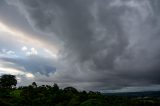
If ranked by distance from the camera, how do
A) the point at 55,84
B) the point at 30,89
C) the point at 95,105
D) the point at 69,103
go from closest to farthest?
the point at 95,105
the point at 69,103
the point at 30,89
the point at 55,84

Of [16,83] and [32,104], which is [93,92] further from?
[16,83]

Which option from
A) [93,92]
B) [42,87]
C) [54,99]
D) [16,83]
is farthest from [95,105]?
[16,83]

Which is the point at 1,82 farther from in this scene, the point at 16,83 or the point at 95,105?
the point at 95,105

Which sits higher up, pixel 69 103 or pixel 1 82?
pixel 1 82

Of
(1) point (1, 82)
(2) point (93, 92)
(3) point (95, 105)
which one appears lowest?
(3) point (95, 105)

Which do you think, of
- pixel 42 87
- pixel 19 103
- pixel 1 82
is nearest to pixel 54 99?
pixel 19 103

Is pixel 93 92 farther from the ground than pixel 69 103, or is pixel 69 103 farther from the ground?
pixel 93 92

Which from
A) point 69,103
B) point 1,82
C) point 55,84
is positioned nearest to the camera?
point 69,103

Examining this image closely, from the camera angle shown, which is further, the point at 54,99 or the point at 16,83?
the point at 16,83

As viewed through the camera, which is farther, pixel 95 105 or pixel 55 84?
pixel 55 84
